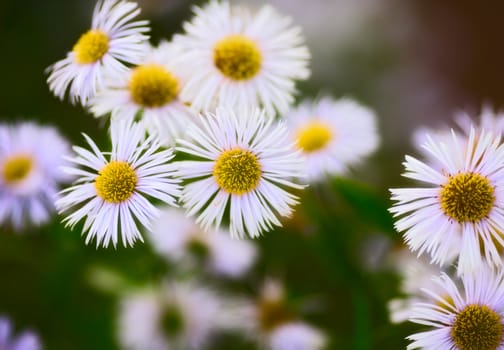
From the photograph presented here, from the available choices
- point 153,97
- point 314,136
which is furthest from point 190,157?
point 314,136

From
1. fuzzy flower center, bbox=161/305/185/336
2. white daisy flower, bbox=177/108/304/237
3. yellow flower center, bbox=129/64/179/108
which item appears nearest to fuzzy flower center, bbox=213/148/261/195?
white daisy flower, bbox=177/108/304/237

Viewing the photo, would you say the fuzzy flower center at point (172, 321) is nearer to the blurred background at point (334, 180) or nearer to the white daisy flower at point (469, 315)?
the blurred background at point (334, 180)

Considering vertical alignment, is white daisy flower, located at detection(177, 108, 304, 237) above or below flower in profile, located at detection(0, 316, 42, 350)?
above

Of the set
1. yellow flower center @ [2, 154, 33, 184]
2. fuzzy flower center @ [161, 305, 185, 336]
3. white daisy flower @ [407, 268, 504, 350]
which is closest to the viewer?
white daisy flower @ [407, 268, 504, 350]

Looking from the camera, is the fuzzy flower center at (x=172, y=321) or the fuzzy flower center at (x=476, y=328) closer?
the fuzzy flower center at (x=476, y=328)

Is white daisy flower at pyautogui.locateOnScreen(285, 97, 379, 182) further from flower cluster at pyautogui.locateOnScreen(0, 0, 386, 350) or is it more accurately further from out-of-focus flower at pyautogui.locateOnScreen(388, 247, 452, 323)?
out-of-focus flower at pyautogui.locateOnScreen(388, 247, 452, 323)

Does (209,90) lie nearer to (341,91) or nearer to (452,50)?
(341,91)

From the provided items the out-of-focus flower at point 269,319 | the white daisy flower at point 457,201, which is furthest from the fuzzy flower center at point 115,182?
the out-of-focus flower at point 269,319
